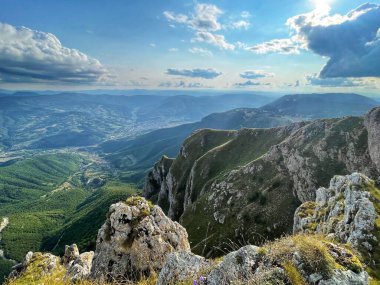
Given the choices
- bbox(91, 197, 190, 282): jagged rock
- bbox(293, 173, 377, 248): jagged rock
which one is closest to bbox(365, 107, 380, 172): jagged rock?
bbox(293, 173, 377, 248): jagged rock

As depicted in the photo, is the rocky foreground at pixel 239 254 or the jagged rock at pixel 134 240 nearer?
the rocky foreground at pixel 239 254

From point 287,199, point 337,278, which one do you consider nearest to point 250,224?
point 287,199

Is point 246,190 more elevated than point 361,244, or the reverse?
point 361,244

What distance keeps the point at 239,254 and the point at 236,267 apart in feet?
2.98

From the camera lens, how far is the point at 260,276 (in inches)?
458

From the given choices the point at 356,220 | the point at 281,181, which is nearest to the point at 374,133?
the point at 281,181

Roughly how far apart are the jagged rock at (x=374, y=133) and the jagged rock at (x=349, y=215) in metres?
28.9

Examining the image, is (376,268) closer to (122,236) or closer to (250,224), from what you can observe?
(122,236)

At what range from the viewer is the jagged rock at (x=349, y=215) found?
3166 centimetres

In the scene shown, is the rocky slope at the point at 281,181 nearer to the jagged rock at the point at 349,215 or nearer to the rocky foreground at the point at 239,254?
the jagged rock at the point at 349,215

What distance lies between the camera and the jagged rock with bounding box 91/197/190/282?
34.3 metres

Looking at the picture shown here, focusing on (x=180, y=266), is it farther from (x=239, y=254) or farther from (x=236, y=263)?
(x=236, y=263)

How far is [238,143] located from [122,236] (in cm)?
14252

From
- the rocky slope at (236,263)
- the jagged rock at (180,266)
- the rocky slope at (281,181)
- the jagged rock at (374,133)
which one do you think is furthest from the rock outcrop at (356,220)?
the jagged rock at (374,133)
